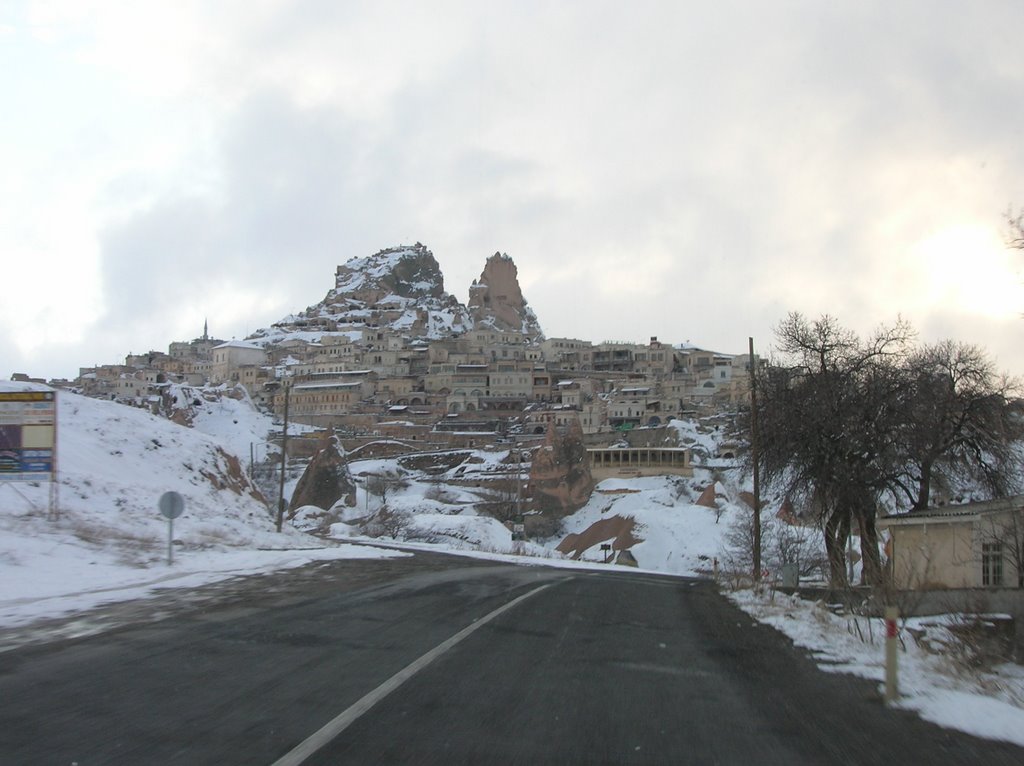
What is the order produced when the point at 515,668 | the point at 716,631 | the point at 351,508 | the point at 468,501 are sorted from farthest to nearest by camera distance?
the point at 468,501
the point at 351,508
the point at 716,631
the point at 515,668

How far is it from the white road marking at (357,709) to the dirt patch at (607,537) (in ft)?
174

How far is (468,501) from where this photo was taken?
94375 mm

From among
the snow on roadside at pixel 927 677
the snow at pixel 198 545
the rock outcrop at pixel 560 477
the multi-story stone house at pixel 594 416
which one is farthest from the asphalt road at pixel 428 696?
the multi-story stone house at pixel 594 416

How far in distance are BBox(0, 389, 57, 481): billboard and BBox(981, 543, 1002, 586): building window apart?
79.9 feet

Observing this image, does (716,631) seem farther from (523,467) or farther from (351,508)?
(523,467)

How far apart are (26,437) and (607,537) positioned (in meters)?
51.7

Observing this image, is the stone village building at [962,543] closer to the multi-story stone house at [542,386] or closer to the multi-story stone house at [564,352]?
the multi-story stone house at [542,386]

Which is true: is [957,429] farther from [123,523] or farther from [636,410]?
A: [636,410]

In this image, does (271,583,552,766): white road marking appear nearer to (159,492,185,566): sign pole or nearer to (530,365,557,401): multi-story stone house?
(159,492,185,566): sign pole

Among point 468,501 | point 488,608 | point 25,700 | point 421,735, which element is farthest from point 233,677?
point 468,501

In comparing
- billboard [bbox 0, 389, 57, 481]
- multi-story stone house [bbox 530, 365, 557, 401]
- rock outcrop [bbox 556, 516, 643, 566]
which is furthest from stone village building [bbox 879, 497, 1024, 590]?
multi-story stone house [bbox 530, 365, 557, 401]

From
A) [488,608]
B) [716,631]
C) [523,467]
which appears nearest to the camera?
[716,631]

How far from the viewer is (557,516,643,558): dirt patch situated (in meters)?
62.9

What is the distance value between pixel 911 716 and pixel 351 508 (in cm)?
7701
